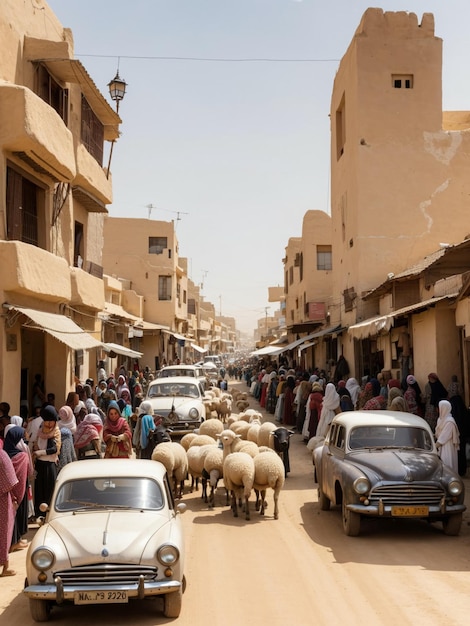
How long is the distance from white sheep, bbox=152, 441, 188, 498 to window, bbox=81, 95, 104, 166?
34.3 ft

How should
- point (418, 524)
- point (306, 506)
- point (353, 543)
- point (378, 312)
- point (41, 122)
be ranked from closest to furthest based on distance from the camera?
point (353, 543) < point (418, 524) < point (306, 506) < point (41, 122) < point (378, 312)

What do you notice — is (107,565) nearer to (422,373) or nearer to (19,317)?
(19,317)

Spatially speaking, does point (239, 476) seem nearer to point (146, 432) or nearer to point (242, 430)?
point (146, 432)

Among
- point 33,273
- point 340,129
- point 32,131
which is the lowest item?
point 33,273

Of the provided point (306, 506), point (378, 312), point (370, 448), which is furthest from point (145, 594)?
point (378, 312)

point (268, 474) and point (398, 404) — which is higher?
point (398, 404)

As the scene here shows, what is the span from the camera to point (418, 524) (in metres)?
9.95

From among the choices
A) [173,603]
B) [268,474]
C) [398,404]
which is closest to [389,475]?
[268,474]

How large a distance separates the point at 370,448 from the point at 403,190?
16.3 meters

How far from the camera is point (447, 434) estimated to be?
38.1 ft

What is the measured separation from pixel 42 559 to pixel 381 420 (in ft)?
19.3

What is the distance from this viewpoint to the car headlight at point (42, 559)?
594 centimetres

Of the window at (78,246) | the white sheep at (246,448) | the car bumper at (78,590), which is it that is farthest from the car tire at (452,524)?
the window at (78,246)

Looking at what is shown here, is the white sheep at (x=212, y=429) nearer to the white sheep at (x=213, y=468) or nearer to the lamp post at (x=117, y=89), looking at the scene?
the white sheep at (x=213, y=468)
